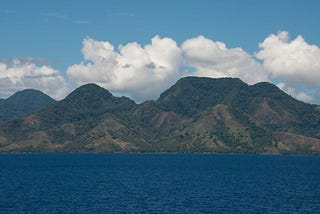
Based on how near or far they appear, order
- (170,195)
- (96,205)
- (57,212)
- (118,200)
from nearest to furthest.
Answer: (57,212)
(96,205)
(118,200)
(170,195)

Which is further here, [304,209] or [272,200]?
[272,200]

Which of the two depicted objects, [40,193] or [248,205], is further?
[40,193]

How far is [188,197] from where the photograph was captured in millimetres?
187625

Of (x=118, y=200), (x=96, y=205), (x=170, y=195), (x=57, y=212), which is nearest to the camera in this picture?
(x=57, y=212)

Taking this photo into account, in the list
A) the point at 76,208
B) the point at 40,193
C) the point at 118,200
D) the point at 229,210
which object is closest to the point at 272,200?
the point at 229,210

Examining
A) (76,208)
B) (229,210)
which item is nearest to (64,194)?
(76,208)

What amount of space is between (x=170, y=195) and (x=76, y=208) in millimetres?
47990

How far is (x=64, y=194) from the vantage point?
642 feet

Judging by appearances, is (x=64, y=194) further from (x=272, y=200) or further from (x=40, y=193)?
(x=272, y=200)

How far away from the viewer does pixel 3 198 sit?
18238 centimetres

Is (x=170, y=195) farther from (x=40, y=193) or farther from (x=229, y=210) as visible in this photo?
(x=40, y=193)

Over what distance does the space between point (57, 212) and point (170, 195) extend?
5683 cm

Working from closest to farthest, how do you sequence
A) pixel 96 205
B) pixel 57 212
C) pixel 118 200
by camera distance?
pixel 57 212 → pixel 96 205 → pixel 118 200

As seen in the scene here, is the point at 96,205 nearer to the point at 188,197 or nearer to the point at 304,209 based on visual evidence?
the point at 188,197
